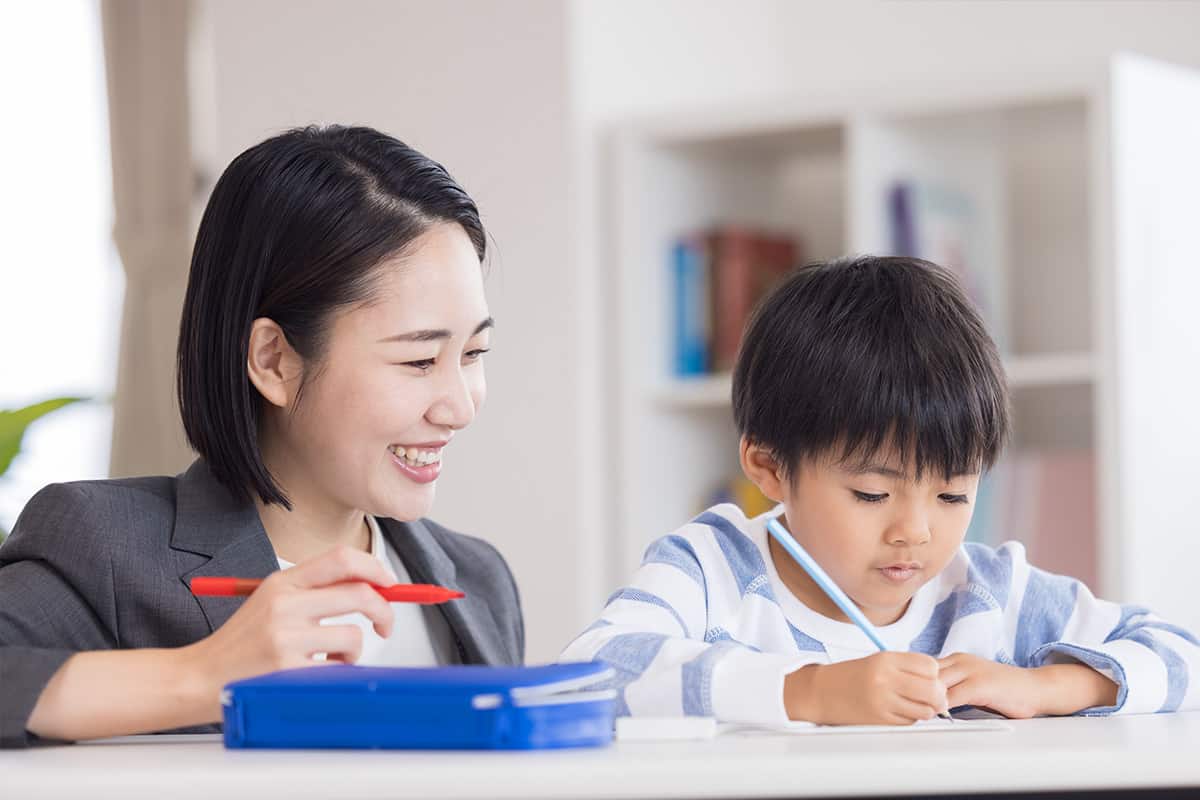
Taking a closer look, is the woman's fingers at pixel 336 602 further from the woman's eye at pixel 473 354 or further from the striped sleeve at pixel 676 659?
the woman's eye at pixel 473 354

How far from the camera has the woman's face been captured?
133 centimetres

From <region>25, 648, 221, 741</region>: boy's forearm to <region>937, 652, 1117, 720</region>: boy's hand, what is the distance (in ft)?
1.64

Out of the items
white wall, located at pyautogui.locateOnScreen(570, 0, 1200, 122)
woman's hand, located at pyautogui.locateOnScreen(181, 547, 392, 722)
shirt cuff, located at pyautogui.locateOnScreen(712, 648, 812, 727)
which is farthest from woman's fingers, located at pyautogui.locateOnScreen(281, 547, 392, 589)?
white wall, located at pyautogui.locateOnScreen(570, 0, 1200, 122)

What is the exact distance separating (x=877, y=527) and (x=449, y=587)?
1.63 ft

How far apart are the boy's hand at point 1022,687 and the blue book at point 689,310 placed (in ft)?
5.95

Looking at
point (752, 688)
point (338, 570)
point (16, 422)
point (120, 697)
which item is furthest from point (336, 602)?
point (16, 422)

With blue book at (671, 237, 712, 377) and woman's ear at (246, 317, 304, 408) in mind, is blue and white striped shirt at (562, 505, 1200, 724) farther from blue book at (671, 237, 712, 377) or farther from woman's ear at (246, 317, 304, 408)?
blue book at (671, 237, 712, 377)

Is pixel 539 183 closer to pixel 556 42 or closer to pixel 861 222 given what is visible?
pixel 556 42

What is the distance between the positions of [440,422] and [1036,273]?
195 centimetres

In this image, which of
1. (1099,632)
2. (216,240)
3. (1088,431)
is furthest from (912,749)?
(1088,431)

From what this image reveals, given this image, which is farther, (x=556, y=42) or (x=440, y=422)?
(x=556, y=42)

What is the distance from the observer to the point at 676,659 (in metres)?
1.03

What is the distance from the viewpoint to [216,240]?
1375 millimetres

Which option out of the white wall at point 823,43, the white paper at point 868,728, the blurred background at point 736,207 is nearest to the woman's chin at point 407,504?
the white paper at point 868,728
